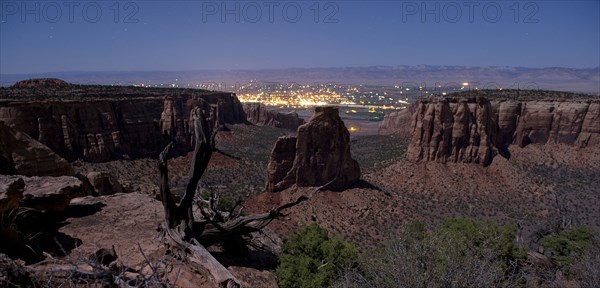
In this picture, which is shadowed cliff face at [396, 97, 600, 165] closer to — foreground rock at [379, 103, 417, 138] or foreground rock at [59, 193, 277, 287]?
foreground rock at [379, 103, 417, 138]

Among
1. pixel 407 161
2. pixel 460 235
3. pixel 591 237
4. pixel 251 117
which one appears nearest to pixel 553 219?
pixel 591 237

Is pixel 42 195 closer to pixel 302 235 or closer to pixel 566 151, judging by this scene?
pixel 302 235

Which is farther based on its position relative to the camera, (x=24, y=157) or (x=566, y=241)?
(x=566, y=241)

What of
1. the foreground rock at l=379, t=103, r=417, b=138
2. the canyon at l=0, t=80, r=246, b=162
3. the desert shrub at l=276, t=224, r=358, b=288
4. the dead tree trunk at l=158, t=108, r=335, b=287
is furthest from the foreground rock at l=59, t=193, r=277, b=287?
the foreground rock at l=379, t=103, r=417, b=138

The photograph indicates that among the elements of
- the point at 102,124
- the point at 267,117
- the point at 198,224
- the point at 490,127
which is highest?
the point at 102,124

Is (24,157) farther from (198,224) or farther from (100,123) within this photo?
(100,123)

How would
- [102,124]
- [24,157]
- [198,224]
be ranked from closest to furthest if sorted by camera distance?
[198,224] → [24,157] → [102,124]

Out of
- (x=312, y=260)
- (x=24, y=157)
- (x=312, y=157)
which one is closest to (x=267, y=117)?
(x=312, y=157)
